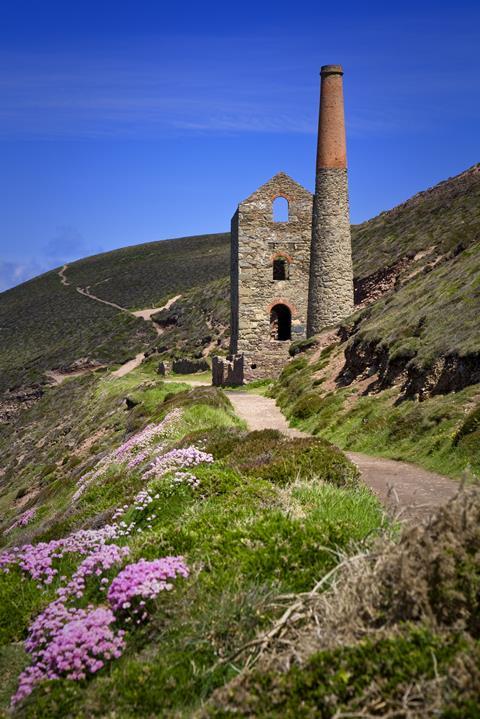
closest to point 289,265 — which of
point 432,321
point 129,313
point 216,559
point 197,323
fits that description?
point 432,321

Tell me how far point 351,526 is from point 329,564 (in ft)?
2.16

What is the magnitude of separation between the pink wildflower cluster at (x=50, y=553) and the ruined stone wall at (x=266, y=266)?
963 inches

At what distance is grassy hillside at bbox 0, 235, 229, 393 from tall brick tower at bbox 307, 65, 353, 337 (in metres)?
39.4

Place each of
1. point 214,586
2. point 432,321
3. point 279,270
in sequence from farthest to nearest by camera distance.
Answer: point 279,270
point 432,321
point 214,586

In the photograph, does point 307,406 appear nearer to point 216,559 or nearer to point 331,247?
point 331,247

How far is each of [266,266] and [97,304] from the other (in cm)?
6851

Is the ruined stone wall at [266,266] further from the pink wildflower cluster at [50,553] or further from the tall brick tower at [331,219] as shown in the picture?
the pink wildflower cluster at [50,553]

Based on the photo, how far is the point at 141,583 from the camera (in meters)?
5.80

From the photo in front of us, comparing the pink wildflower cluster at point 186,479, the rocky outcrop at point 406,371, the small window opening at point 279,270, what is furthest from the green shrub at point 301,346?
the pink wildflower cluster at point 186,479

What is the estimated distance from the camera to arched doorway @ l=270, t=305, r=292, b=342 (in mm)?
34938

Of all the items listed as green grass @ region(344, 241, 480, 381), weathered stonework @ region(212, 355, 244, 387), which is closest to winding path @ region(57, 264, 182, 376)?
weathered stonework @ region(212, 355, 244, 387)

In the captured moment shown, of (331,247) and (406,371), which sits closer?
(406,371)

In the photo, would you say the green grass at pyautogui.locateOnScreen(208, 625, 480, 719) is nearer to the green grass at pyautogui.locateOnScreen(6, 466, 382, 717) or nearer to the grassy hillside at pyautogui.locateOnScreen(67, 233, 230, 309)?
the green grass at pyautogui.locateOnScreen(6, 466, 382, 717)

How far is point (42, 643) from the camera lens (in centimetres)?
561
